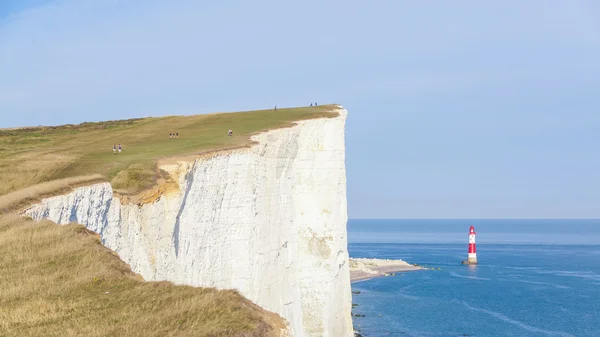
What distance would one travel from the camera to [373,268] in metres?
102

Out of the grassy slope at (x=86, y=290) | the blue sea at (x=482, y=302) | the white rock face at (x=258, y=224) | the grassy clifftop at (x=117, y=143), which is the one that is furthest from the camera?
the blue sea at (x=482, y=302)

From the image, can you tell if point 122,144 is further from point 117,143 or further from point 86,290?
point 86,290

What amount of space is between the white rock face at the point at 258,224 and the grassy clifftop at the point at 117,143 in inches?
43.3

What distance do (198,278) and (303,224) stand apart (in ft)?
37.3

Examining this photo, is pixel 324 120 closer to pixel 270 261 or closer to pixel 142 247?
pixel 270 261

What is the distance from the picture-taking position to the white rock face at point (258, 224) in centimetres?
2491

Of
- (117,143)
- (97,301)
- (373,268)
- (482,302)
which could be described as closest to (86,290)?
(97,301)

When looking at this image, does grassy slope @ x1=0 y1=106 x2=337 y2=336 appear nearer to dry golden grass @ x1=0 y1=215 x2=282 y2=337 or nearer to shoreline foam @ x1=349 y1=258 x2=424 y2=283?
dry golden grass @ x1=0 y1=215 x2=282 y2=337

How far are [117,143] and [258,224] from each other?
1388 cm

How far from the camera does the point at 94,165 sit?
1172 inches

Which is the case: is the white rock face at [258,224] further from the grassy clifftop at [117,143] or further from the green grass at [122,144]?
the green grass at [122,144]

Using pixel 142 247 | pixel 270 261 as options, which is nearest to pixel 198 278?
pixel 142 247

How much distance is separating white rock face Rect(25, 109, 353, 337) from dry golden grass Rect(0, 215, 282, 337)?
6084mm

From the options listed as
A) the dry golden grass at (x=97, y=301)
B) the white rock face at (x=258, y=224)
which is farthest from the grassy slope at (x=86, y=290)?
the white rock face at (x=258, y=224)
